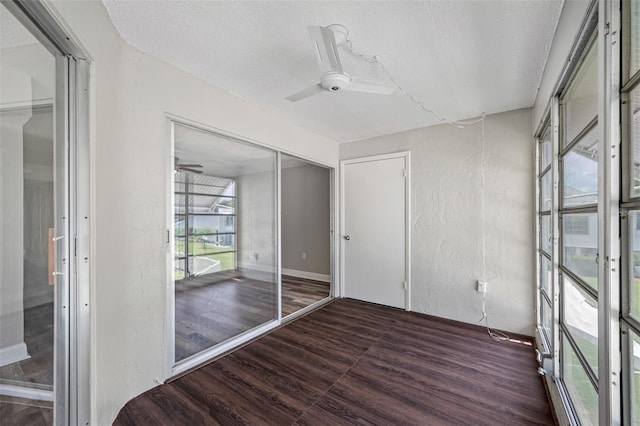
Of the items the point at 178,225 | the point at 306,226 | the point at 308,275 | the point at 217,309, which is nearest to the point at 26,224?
the point at 178,225

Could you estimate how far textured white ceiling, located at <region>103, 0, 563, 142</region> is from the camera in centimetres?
138

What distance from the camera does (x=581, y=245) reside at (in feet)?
4.43

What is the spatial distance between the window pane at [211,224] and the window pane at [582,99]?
2.60 m

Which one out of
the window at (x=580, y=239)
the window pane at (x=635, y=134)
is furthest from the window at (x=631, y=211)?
the window at (x=580, y=239)

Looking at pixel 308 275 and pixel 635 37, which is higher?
pixel 635 37

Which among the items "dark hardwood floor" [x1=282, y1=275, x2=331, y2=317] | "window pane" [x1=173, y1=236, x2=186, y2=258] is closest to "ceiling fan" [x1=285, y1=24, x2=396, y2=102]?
"window pane" [x1=173, y1=236, x2=186, y2=258]

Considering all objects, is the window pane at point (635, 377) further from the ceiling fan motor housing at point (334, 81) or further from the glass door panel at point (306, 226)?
the glass door panel at point (306, 226)

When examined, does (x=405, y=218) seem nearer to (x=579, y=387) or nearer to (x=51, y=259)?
(x=579, y=387)

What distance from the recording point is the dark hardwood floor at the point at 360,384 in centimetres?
159

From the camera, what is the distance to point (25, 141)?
38.0 inches

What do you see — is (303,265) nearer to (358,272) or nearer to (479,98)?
(358,272)

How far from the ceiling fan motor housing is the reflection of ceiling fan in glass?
1.30 metres

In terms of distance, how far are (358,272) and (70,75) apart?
3486 millimetres

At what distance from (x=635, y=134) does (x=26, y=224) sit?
2.20m
